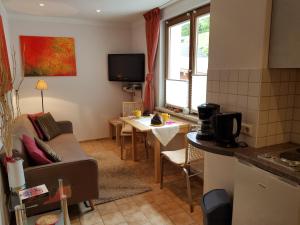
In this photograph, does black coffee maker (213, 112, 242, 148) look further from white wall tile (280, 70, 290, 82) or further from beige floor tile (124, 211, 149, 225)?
beige floor tile (124, 211, 149, 225)

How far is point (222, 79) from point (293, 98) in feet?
1.73

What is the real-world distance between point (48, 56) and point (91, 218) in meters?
3.11

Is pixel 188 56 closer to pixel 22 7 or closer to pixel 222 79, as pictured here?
pixel 222 79

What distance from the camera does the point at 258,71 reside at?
1.55 metres

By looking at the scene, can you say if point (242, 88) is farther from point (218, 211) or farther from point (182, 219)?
point (182, 219)

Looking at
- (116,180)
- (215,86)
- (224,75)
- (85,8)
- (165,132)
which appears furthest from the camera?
(85,8)

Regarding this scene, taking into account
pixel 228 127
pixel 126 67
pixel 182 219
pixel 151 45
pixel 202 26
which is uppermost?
pixel 202 26

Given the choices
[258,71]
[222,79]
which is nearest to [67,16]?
[222,79]

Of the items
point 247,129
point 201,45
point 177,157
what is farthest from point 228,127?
point 201,45

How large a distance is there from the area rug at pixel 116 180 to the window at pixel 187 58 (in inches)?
50.2

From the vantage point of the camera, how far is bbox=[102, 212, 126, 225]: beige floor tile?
2217 mm

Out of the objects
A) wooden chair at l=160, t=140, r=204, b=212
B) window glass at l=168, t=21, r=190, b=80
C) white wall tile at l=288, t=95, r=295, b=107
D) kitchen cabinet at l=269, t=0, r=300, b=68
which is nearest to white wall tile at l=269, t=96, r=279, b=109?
white wall tile at l=288, t=95, r=295, b=107

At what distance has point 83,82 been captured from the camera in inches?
180

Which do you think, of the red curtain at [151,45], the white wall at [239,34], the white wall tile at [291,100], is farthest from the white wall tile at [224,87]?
the red curtain at [151,45]
